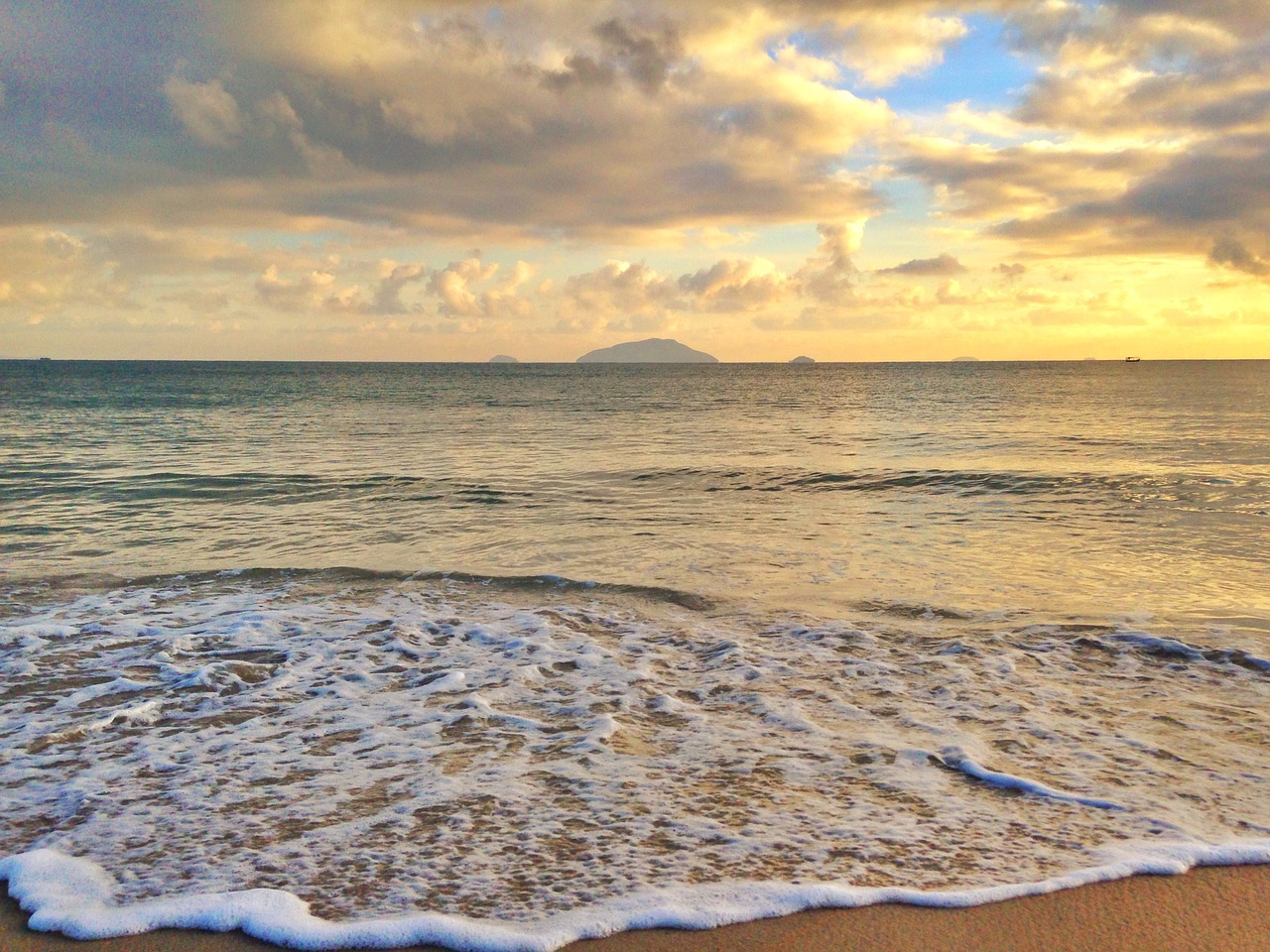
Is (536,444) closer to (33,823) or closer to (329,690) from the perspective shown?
(329,690)

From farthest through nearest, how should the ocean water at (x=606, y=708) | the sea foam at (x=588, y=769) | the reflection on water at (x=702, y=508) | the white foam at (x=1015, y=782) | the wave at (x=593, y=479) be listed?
the wave at (x=593, y=479) < the reflection on water at (x=702, y=508) < the white foam at (x=1015, y=782) < the ocean water at (x=606, y=708) < the sea foam at (x=588, y=769)

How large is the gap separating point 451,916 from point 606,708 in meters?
2.69

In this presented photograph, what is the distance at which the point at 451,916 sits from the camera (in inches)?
135

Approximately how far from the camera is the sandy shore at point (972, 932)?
326 centimetres

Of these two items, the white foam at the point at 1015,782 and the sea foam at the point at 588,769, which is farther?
the white foam at the point at 1015,782

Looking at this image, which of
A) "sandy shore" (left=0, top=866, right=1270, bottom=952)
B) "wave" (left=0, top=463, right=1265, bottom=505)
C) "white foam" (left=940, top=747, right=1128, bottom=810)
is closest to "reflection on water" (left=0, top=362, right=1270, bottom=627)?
"wave" (left=0, top=463, right=1265, bottom=505)

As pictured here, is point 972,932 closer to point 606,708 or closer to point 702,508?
point 606,708

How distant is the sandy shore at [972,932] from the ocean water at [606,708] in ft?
0.30

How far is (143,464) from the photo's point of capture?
74.2ft

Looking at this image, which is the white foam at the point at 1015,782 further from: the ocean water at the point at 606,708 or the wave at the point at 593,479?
the wave at the point at 593,479

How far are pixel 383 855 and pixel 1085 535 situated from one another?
12294 mm

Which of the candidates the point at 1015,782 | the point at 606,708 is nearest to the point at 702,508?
the point at 606,708

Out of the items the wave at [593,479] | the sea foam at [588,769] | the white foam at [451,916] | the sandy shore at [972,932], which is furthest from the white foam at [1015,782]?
the wave at [593,479]

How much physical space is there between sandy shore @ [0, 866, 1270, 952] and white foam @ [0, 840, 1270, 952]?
0.05m
